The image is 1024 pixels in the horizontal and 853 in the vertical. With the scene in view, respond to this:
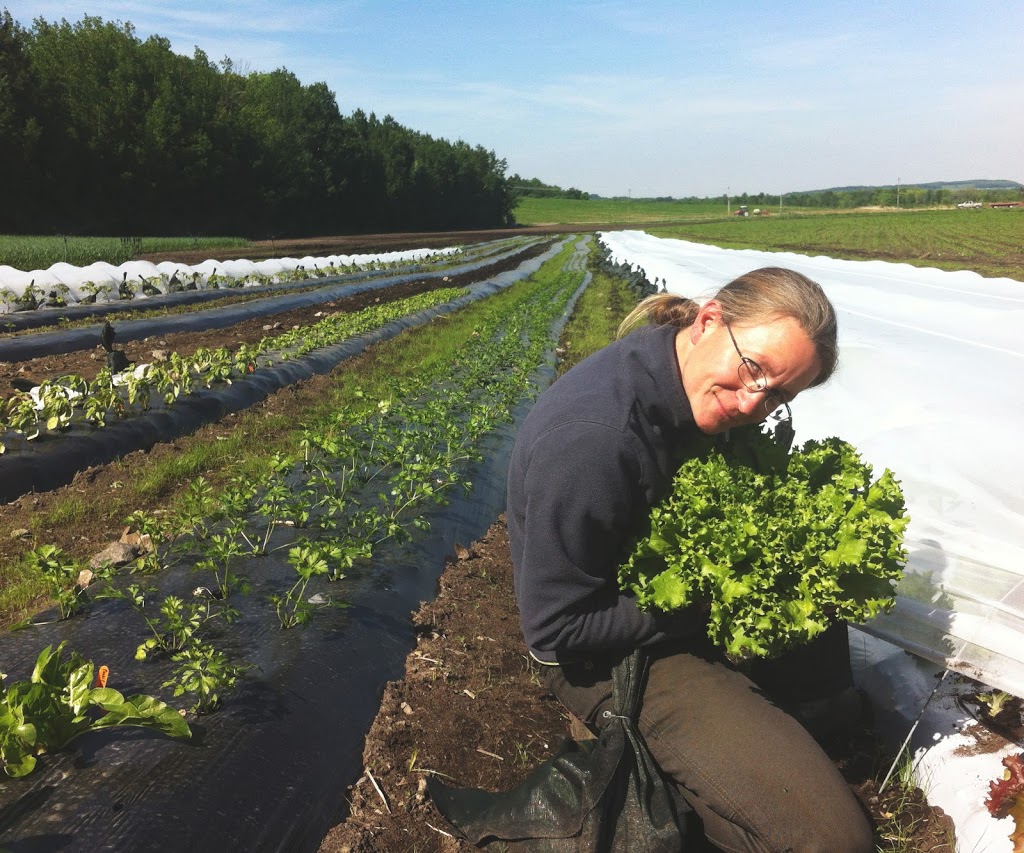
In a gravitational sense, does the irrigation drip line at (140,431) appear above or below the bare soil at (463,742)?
above

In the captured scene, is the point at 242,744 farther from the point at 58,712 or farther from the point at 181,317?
the point at 181,317

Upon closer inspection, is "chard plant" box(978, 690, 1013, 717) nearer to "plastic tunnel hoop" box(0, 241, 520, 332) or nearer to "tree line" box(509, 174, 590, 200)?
"plastic tunnel hoop" box(0, 241, 520, 332)

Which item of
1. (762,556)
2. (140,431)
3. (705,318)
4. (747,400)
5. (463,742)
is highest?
(705,318)

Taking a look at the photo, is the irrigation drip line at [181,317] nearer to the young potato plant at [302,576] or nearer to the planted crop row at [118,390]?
the planted crop row at [118,390]

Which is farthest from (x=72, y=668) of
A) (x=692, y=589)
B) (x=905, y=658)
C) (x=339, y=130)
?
(x=339, y=130)

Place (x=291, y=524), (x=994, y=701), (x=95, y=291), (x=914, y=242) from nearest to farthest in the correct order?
(x=994, y=701) < (x=291, y=524) < (x=95, y=291) < (x=914, y=242)

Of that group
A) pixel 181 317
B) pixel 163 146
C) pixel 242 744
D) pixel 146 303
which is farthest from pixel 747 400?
pixel 163 146

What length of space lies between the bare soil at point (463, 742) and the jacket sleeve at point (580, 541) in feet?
2.19

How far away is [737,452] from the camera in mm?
2682

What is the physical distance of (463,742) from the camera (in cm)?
319

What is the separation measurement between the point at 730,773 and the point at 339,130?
58.2 m

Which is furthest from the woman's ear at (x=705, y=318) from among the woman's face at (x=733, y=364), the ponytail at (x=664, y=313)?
the ponytail at (x=664, y=313)

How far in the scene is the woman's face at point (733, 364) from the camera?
2215mm

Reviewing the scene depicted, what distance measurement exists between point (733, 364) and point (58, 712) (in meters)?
2.26
